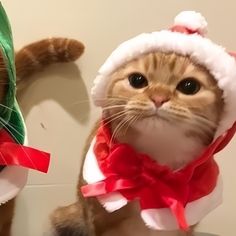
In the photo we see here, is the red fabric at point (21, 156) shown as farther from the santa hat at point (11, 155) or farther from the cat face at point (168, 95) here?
the cat face at point (168, 95)

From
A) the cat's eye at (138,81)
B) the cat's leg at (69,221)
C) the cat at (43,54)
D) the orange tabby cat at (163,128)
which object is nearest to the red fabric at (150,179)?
the orange tabby cat at (163,128)

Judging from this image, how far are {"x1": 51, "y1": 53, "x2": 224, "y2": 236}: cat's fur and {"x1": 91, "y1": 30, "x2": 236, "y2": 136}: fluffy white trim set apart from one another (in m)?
0.01

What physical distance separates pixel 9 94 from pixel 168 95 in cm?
29

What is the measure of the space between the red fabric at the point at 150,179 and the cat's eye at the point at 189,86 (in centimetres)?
9

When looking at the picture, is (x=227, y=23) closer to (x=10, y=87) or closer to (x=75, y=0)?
(x=75, y=0)

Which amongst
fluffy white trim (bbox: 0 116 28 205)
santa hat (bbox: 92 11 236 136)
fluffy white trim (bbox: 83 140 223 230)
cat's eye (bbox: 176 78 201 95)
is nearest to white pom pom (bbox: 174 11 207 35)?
santa hat (bbox: 92 11 236 136)

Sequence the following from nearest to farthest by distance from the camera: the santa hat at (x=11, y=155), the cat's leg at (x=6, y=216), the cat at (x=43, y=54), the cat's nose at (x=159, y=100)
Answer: the cat's nose at (x=159, y=100), the santa hat at (x=11, y=155), the cat's leg at (x=6, y=216), the cat at (x=43, y=54)

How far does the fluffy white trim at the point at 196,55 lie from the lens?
91 cm

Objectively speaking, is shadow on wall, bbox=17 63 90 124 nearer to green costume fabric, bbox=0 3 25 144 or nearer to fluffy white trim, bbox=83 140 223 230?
green costume fabric, bbox=0 3 25 144

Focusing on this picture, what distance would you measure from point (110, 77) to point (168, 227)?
275 mm

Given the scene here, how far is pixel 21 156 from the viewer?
998mm

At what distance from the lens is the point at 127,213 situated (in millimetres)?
1019

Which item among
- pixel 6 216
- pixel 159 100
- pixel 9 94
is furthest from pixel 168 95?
pixel 6 216

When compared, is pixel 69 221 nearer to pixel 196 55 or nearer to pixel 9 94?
pixel 9 94
